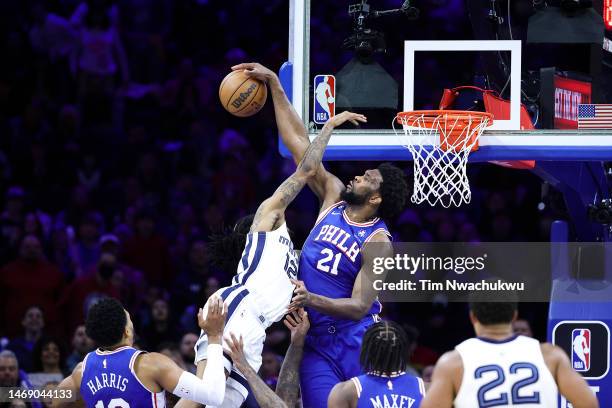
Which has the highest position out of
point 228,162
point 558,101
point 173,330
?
point 558,101

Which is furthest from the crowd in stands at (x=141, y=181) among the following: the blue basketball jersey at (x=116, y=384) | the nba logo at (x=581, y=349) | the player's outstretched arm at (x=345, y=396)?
the player's outstretched arm at (x=345, y=396)

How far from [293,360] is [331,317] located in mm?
348

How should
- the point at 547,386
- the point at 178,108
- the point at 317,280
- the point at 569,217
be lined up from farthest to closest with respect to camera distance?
the point at 178,108 < the point at 569,217 < the point at 317,280 < the point at 547,386

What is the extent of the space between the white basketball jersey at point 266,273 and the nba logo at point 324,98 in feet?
4.33

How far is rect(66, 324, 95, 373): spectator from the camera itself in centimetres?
1016

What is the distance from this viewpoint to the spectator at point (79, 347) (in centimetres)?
1016

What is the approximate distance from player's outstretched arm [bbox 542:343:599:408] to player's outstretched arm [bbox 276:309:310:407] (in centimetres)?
209

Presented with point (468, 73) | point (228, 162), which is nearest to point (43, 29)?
point (228, 162)

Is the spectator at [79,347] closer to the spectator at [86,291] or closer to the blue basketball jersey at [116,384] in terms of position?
the spectator at [86,291]

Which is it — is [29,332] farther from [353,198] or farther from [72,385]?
[72,385]

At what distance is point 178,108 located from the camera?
44.5ft

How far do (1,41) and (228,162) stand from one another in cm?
317

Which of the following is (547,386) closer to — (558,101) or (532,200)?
(558,101)

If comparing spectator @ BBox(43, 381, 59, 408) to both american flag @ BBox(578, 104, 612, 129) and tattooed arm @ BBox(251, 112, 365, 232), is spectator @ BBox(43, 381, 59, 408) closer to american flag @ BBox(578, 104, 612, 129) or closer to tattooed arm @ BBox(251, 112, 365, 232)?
tattooed arm @ BBox(251, 112, 365, 232)
